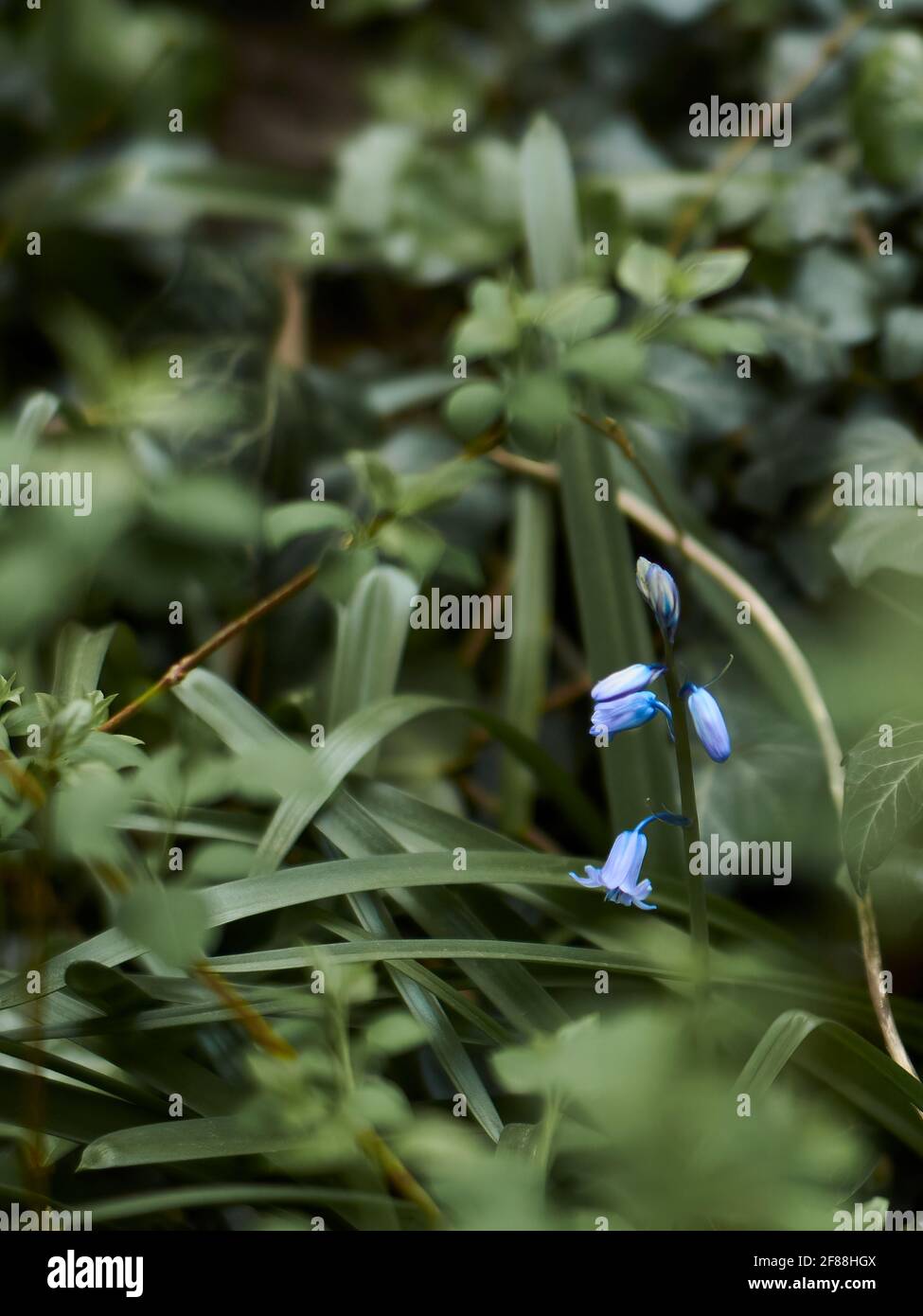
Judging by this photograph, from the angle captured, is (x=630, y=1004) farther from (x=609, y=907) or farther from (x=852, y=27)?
(x=852, y=27)

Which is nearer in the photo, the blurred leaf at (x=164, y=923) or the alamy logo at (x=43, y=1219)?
the blurred leaf at (x=164, y=923)

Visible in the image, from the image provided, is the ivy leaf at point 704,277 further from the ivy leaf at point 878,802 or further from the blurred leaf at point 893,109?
the blurred leaf at point 893,109

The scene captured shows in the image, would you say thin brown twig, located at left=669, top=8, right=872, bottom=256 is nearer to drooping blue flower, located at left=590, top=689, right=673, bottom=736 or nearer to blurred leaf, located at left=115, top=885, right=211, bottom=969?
drooping blue flower, located at left=590, top=689, right=673, bottom=736

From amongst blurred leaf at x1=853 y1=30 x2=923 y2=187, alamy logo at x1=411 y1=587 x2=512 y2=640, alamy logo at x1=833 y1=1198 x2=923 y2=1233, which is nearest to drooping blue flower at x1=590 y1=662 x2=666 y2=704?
alamy logo at x1=833 y1=1198 x2=923 y2=1233

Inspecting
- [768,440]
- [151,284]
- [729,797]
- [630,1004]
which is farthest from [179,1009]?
[151,284]

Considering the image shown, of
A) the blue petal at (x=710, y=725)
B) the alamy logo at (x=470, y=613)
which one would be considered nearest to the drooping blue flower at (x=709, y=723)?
the blue petal at (x=710, y=725)
